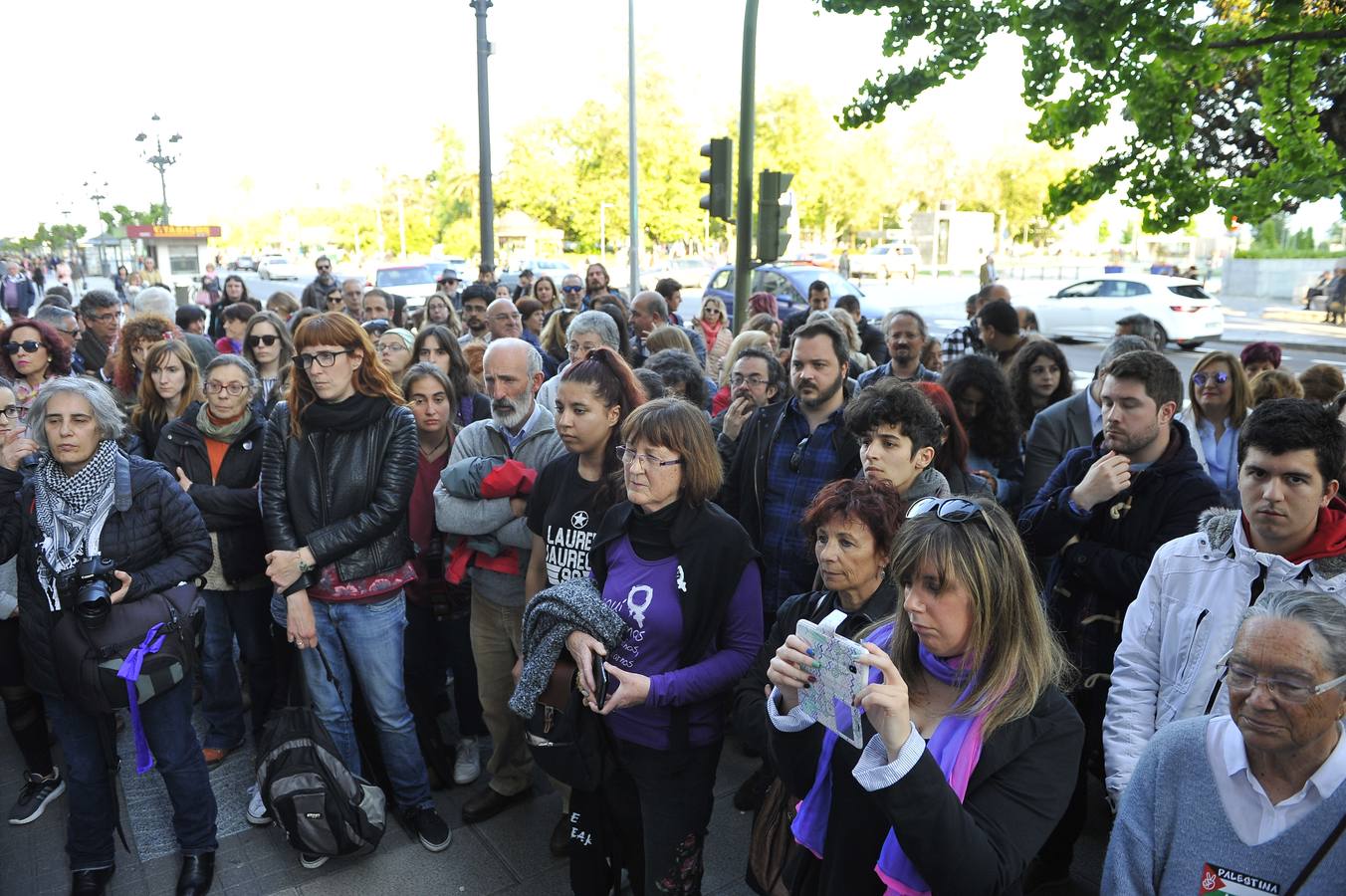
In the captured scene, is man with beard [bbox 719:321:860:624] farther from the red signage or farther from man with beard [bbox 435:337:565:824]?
the red signage

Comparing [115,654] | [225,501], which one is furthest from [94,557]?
[225,501]

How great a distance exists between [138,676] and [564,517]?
5.20 ft

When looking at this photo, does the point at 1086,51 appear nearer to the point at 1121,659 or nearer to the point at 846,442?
the point at 846,442

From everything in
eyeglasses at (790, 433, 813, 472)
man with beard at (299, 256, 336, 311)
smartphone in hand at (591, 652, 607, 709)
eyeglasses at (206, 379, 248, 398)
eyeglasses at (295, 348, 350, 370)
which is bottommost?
smartphone in hand at (591, 652, 607, 709)

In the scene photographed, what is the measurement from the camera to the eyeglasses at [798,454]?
404 cm

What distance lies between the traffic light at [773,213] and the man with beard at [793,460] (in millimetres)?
4342

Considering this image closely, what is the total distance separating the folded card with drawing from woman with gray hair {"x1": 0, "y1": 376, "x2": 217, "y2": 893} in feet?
8.52

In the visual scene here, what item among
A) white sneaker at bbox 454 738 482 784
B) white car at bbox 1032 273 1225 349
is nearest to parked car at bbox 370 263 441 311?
white car at bbox 1032 273 1225 349

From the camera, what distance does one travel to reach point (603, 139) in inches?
1494

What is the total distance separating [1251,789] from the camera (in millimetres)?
1918

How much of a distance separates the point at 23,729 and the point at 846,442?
3898mm

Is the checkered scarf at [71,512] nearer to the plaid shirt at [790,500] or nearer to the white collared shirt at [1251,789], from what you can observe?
the plaid shirt at [790,500]

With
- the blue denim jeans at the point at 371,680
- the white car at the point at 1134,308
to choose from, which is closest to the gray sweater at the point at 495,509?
the blue denim jeans at the point at 371,680

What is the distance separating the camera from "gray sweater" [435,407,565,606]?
12.9ft
